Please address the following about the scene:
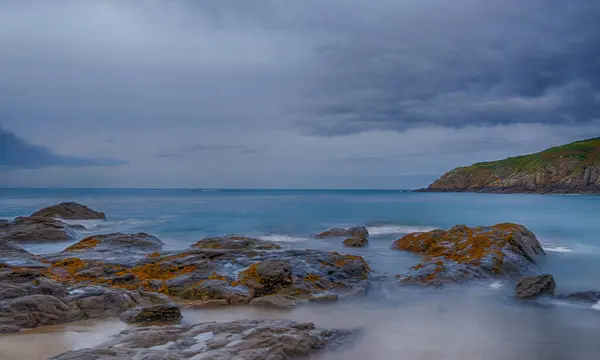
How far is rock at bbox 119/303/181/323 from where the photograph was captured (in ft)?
30.4

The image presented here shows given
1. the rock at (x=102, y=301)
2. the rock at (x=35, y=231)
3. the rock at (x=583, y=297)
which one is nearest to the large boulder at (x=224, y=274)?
the rock at (x=102, y=301)

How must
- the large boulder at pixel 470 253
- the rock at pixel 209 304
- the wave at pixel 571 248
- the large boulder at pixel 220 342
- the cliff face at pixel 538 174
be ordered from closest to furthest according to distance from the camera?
the large boulder at pixel 220 342 < the rock at pixel 209 304 < the large boulder at pixel 470 253 < the wave at pixel 571 248 < the cliff face at pixel 538 174

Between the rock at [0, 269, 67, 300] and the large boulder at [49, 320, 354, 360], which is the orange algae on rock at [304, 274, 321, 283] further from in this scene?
the rock at [0, 269, 67, 300]

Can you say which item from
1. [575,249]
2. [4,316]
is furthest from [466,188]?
[4,316]

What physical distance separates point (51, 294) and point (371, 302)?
788cm

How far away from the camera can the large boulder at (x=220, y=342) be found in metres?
6.51

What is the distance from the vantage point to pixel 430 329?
945 cm

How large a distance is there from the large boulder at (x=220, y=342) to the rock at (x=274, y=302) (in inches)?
92.9

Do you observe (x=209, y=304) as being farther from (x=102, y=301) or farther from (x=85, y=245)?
(x=85, y=245)

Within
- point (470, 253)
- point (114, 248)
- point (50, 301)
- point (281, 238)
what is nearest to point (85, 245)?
point (114, 248)

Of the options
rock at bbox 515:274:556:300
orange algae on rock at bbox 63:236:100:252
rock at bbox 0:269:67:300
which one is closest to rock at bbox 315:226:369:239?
orange algae on rock at bbox 63:236:100:252

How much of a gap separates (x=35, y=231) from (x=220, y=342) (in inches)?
807

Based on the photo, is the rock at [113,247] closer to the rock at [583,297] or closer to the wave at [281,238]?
the wave at [281,238]

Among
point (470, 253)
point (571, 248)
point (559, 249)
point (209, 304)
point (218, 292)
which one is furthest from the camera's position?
point (571, 248)
